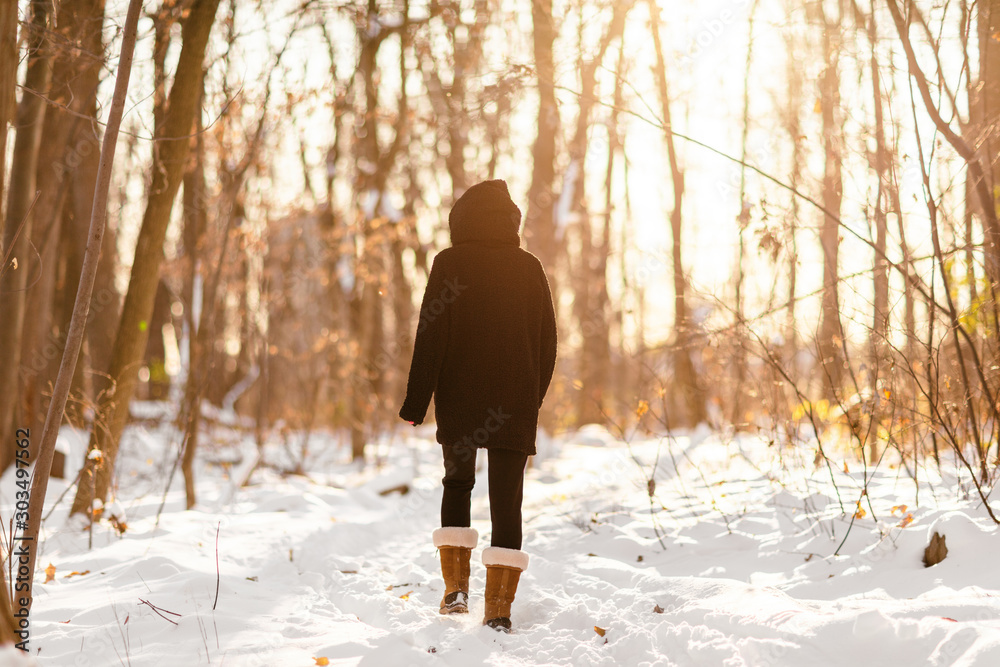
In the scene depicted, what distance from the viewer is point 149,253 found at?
17.2 ft

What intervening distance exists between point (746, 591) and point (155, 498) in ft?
18.2

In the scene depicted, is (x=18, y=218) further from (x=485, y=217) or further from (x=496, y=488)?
(x=496, y=488)

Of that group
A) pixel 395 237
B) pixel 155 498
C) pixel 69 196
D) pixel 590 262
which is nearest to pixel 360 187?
pixel 395 237

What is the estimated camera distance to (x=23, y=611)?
102 inches

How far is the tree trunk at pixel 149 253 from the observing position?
16.5ft

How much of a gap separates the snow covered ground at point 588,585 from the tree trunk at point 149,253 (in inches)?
22.6

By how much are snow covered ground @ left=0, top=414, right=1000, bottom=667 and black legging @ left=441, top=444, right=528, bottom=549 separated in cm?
40

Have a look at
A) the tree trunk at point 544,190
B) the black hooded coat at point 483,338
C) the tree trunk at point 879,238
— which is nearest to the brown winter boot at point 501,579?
the black hooded coat at point 483,338

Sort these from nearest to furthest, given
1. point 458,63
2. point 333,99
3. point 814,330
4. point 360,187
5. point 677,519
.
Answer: point 814,330 → point 677,519 → point 333,99 → point 458,63 → point 360,187

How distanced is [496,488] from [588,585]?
875 millimetres

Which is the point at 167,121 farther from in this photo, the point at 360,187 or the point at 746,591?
the point at 360,187

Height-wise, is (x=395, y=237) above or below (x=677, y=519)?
above

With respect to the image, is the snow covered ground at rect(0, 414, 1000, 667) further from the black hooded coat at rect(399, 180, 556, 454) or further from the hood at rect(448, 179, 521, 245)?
the hood at rect(448, 179, 521, 245)

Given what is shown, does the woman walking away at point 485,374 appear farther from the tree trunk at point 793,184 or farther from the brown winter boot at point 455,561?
the tree trunk at point 793,184
